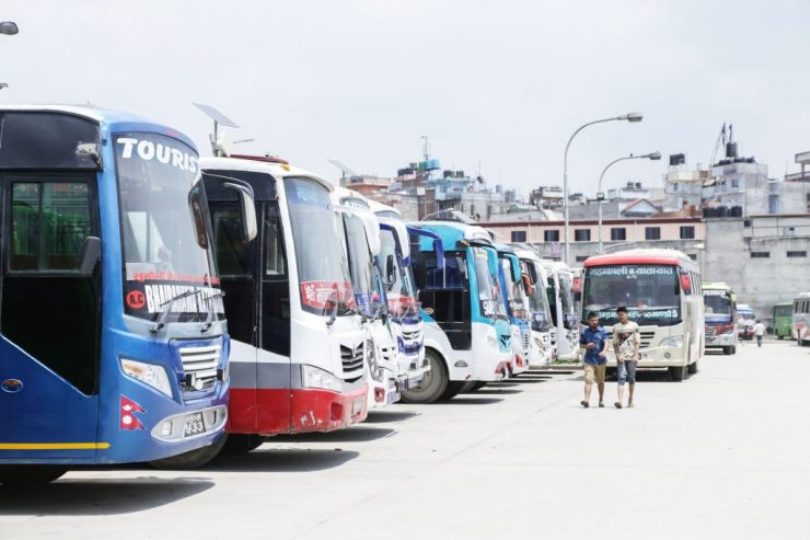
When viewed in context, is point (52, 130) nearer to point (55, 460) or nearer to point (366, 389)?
point (55, 460)

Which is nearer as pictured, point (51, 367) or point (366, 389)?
point (51, 367)

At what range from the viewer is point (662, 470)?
48.4 ft

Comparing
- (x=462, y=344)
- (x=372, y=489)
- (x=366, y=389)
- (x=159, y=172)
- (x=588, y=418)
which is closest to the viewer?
(x=159, y=172)

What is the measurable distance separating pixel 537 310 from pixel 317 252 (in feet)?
60.8

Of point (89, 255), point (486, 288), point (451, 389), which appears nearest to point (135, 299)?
point (89, 255)

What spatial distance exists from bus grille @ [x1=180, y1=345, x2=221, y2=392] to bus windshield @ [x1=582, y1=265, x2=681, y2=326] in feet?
71.7

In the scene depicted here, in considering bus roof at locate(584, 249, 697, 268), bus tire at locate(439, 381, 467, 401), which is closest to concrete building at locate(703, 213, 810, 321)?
bus roof at locate(584, 249, 697, 268)

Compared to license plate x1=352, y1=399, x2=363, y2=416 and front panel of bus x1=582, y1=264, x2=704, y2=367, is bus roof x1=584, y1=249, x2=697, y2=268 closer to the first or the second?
front panel of bus x1=582, y1=264, x2=704, y2=367

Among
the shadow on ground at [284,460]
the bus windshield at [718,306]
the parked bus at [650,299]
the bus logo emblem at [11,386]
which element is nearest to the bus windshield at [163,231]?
the bus logo emblem at [11,386]

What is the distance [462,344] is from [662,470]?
1001 centimetres

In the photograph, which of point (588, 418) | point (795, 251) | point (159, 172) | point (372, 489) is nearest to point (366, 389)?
point (372, 489)

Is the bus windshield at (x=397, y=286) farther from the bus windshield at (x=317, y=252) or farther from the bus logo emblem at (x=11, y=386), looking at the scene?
the bus logo emblem at (x=11, y=386)

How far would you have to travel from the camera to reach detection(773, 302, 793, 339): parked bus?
300 feet

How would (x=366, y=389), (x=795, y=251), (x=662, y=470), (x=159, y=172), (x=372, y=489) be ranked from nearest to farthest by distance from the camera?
1. (x=159, y=172)
2. (x=372, y=489)
3. (x=662, y=470)
4. (x=366, y=389)
5. (x=795, y=251)
